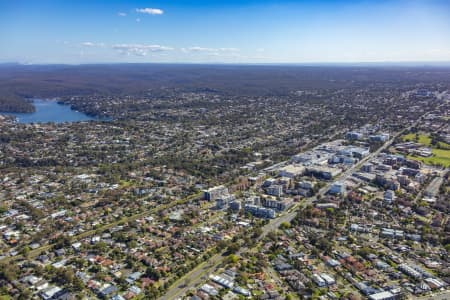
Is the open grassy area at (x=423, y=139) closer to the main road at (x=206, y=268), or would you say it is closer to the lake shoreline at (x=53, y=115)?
the main road at (x=206, y=268)

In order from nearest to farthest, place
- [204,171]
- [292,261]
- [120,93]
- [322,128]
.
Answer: [292,261], [204,171], [322,128], [120,93]

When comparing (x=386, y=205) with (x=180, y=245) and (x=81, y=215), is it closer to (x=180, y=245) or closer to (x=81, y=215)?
(x=180, y=245)

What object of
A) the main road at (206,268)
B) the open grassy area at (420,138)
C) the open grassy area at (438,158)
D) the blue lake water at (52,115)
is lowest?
the blue lake water at (52,115)

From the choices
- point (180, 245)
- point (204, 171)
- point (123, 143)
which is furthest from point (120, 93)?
point (180, 245)

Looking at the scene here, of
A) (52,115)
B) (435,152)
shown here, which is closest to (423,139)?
(435,152)

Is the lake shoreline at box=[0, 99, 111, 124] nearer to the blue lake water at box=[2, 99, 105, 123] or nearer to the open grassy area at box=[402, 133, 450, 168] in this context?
the blue lake water at box=[2, 99, 105, 123]

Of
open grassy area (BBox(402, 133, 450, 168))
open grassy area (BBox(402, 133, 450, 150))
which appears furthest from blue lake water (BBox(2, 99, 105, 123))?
open grassy area (BBox(402, 133, 450, 168))

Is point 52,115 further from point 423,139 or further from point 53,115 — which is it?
point 423,139

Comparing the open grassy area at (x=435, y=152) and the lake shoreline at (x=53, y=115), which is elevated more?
the open grassy area at (x=435, y=152)

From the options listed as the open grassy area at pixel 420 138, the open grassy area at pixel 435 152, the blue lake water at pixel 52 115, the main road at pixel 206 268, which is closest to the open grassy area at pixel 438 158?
the open grassy area at pixel 435 152
